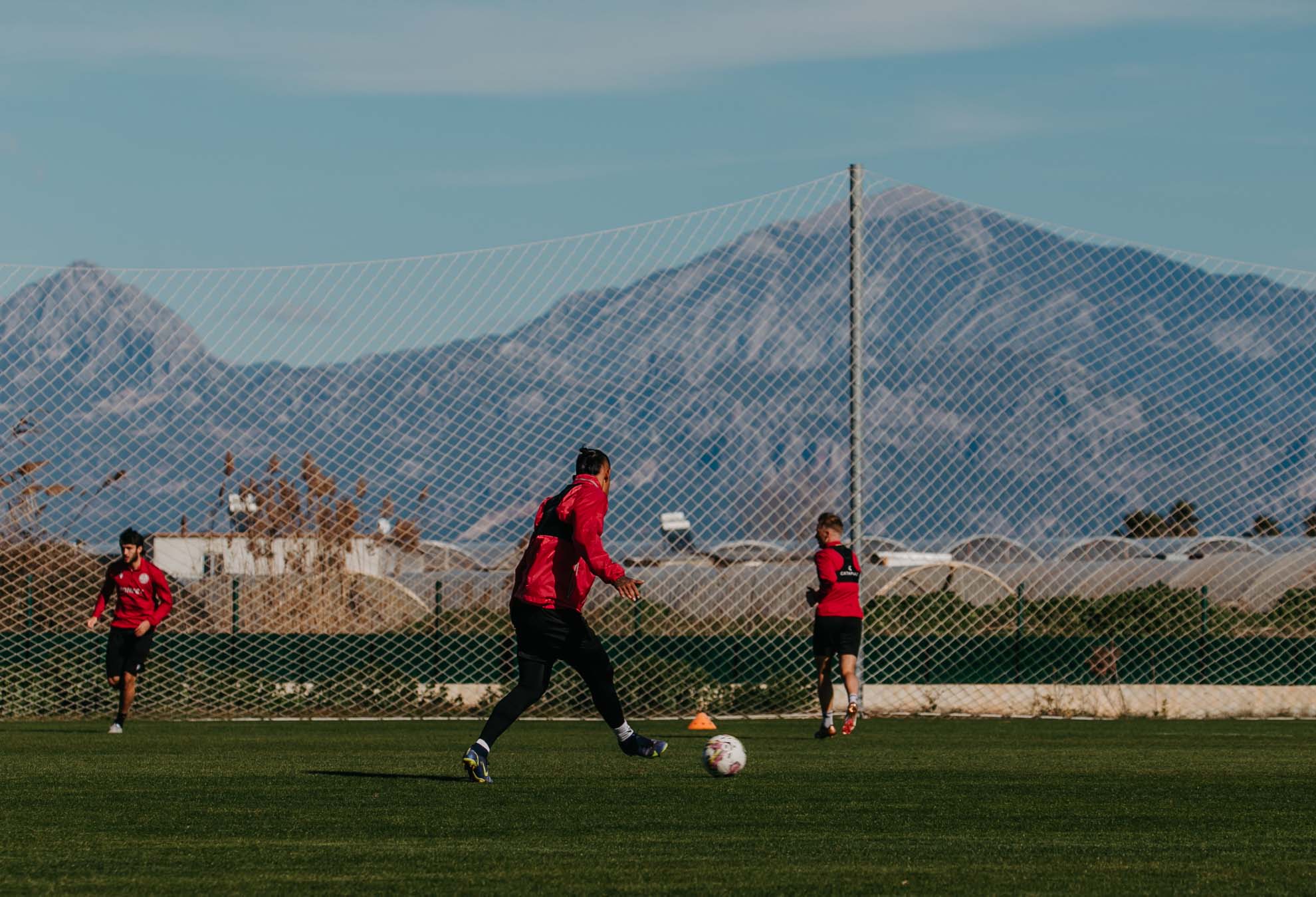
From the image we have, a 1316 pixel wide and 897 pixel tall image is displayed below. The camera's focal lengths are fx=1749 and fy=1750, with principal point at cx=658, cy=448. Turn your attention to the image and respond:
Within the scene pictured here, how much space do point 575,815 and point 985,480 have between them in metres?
14.2

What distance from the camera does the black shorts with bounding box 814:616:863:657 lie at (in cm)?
1439

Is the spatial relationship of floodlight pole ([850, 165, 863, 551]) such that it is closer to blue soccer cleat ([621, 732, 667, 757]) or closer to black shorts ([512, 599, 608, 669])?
blue soccer cleat ([621, 732, 667, 757])

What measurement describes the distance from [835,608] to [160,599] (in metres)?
5.97

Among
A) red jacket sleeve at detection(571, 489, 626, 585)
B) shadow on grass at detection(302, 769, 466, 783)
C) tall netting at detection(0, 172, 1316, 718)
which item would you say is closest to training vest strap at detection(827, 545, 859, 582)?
tall netting at detection(0, 172, 1316, 718)

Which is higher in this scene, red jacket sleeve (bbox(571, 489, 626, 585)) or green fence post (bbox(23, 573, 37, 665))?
red jacket sleeve (bbox(571, 489, 626, 585))

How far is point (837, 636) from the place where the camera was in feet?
47.2

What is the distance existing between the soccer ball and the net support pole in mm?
7501

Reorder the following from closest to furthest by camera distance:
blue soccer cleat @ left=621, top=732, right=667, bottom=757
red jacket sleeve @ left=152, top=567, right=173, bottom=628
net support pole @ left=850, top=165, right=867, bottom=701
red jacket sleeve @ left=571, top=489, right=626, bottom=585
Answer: red jacket sleeve @ left=571, top=489, right=626, bottom=585 → blue soccer cleat @ left=621, top=732, right=667, bottom=757 → red jacket sleeve @ left=152, top=567, right=173, bottom=628 → net support pole @ left=850, top=165, right=867, bottom=701

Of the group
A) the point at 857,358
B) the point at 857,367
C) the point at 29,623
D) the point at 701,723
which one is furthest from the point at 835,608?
the point at 29,623

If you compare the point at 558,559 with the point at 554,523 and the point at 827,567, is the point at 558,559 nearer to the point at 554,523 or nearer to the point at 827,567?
the point at 554,523

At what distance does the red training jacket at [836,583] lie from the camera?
47.0ft

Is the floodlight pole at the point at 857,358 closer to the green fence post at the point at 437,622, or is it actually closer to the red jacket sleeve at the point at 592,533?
the green fence post at the point at 437,622

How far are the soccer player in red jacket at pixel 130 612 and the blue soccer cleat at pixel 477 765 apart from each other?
6948 mm

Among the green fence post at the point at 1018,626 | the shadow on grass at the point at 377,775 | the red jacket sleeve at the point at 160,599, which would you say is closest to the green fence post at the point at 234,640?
the red jacket sleeve at the point at 160,599
